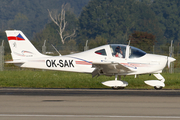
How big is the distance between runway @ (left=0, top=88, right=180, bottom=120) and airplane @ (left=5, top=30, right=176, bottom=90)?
1974mm

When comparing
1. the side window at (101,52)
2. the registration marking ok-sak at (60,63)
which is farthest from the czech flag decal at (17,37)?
the side window at (101,52)

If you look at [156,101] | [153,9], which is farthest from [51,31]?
[156,101]

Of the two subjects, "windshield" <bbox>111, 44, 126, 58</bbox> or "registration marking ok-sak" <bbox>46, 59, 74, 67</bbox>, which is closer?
"windshield" <bbox>111, 44, 126, 58</bbox>

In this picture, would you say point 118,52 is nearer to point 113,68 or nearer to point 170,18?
point 113,68

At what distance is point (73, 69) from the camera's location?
14258mm

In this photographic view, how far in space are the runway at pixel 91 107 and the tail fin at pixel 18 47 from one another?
10.6 ft

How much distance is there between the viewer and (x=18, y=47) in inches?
576

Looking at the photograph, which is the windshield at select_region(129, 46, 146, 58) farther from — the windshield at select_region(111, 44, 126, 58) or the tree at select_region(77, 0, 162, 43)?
the tree at select_region(77, 0, 162, 43)

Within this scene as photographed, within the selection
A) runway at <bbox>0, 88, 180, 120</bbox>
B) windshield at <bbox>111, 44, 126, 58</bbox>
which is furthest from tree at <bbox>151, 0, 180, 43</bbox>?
runway at <bbox>0, 88, 180, 120</bbox>

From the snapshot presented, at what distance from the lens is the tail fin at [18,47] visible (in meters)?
14.5

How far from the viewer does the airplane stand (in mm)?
13531

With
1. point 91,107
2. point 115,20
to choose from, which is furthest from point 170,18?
point 91,107

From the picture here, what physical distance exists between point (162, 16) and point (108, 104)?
226 feet

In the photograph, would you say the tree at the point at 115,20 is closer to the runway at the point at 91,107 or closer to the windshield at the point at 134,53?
the windshield at the point at 134,53
